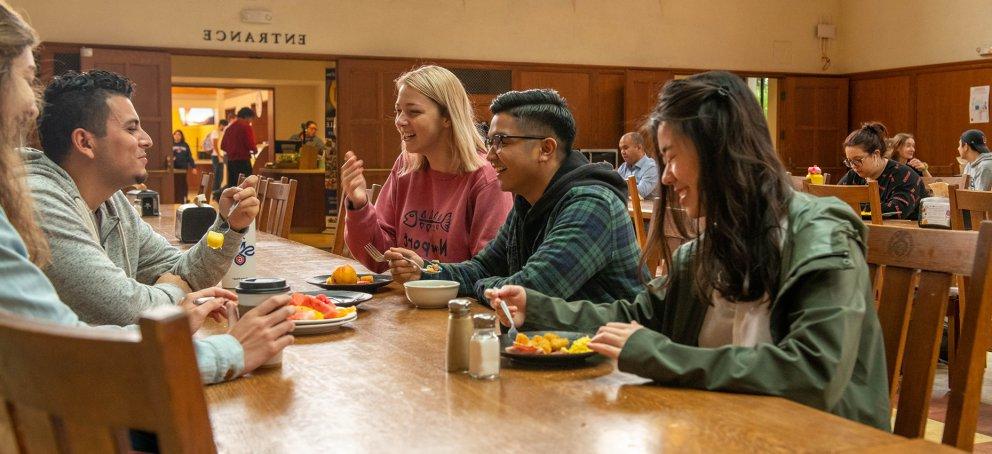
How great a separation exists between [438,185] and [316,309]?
1.20m

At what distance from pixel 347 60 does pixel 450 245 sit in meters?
7.70

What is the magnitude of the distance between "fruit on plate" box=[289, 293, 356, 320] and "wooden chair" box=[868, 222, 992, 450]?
1.05m

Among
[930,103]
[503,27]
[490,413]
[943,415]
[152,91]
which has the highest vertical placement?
[503,27]

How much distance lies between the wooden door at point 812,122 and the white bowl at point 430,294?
1076 cm

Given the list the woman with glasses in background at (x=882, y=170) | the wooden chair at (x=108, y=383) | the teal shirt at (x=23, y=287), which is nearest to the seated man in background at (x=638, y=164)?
the woman with glasses in background at (x=882, y=170)

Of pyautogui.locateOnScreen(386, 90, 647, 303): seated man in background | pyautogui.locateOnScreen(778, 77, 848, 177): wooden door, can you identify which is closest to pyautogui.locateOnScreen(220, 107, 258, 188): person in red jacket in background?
pyautogui.locateOnScreen(778, 77, 848, 177): wooden door

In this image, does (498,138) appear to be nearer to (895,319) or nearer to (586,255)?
(586,255)

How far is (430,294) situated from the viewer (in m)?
2.23

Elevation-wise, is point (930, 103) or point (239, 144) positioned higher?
point (930, 103)

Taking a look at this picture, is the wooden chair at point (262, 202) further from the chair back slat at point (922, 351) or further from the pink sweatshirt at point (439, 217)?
the chair back slat at point (922, 351)

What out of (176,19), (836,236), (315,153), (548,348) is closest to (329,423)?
(548,348)

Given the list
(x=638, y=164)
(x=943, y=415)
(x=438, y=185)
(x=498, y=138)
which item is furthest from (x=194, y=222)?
(x=638, y=164)

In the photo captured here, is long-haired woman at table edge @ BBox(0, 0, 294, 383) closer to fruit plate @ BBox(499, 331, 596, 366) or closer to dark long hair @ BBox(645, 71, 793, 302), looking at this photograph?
fruit plate @ BBox(499, 331, 596, 366)

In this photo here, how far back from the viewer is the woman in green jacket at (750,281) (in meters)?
1.43
